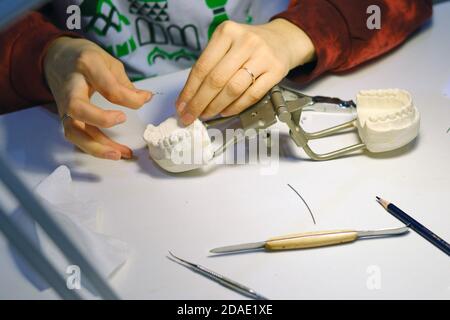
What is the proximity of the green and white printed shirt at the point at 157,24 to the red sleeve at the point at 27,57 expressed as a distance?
8 centimetres

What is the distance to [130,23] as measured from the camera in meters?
0.86

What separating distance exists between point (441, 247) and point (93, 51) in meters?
0.49

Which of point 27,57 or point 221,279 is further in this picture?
point 27,57

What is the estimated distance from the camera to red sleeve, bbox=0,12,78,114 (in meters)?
0.76

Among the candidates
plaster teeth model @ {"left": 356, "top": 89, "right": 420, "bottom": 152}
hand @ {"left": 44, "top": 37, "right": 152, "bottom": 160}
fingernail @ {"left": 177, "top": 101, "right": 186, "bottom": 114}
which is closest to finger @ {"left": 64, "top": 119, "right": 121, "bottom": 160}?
hand @ {"left": 44, "top": 37, "right": 152, "bottom": 160}

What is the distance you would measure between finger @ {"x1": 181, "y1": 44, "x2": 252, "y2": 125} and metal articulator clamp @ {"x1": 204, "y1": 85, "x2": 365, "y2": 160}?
4cm

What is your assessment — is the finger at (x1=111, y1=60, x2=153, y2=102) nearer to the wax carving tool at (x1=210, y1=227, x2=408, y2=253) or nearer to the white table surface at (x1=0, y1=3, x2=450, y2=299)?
the white table surface at (x1=0, y1=3, x2=450, y2=299)

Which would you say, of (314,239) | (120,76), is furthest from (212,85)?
(314,239)

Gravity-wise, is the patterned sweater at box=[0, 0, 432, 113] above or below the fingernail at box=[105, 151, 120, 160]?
above

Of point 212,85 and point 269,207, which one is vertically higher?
point 212,85

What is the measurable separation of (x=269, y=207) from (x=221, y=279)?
0.12 metres

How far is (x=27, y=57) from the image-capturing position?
2.52ft

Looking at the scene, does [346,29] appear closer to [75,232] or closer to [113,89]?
[113,89]
